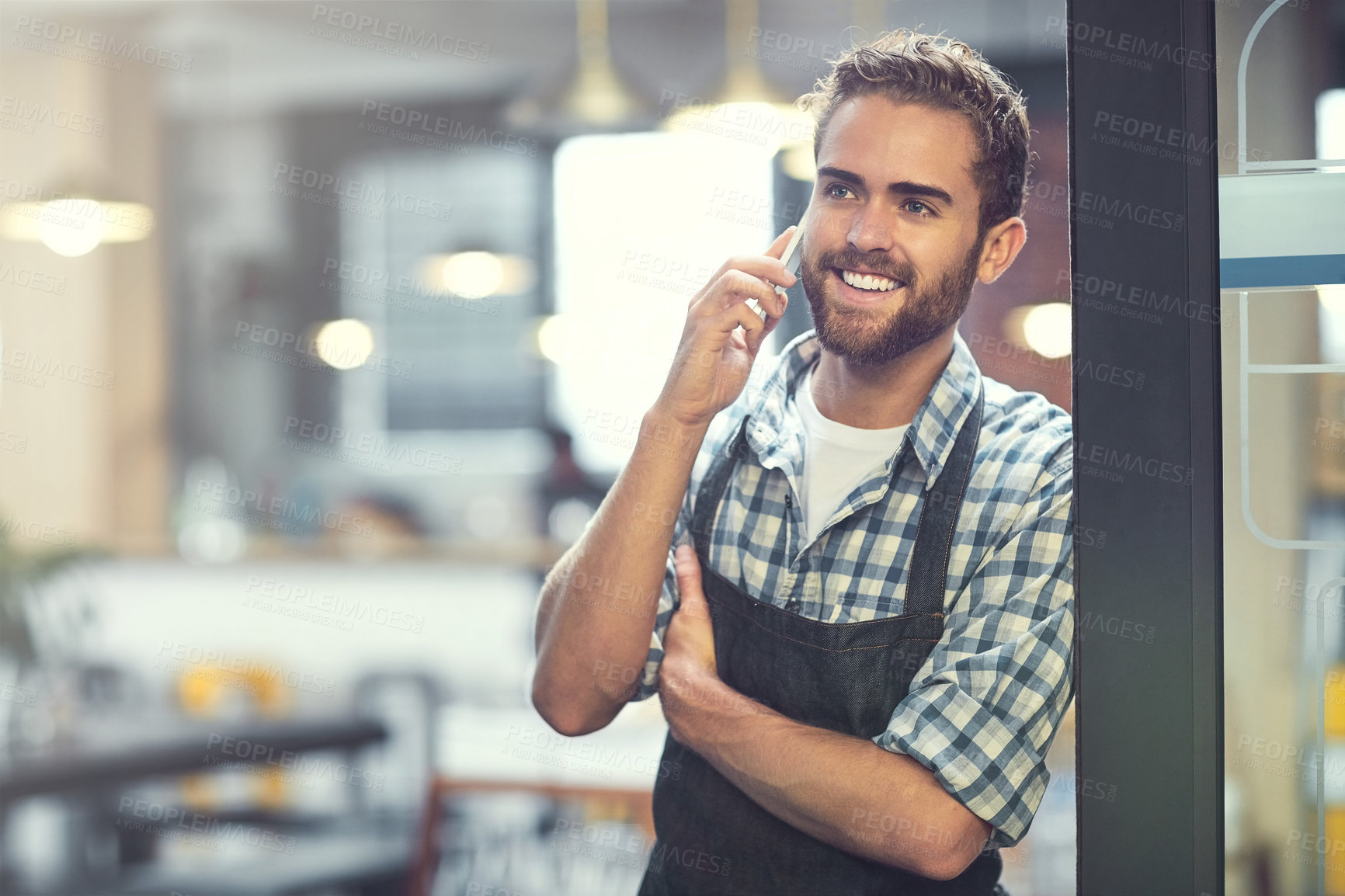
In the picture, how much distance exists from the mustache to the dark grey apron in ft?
0.49

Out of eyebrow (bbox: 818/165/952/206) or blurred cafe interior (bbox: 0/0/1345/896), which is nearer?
eyebrow (bbox: 818/165/952/206)

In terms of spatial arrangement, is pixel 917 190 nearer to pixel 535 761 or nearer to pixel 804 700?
pixel 804 700

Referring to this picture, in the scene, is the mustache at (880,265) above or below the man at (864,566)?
above

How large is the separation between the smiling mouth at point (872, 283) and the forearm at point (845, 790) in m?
0.37

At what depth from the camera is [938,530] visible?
1007mm

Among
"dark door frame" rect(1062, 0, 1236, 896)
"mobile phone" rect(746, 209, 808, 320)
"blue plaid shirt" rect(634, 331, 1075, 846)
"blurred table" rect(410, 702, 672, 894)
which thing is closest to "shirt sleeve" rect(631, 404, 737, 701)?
"blue plaid shirt" rect(634, 331, 1075, 846)

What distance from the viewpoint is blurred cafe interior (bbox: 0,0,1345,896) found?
7.98 feet

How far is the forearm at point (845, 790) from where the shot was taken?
0.91 meters

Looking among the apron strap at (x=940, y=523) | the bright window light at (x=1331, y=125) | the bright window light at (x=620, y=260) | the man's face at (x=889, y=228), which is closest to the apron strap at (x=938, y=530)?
the apron strap at (x=940, y=523)

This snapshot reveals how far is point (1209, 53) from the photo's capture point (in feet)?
2.73

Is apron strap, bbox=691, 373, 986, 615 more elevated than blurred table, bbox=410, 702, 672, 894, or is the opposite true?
apron strap, bbox=691, 373, 986, 615

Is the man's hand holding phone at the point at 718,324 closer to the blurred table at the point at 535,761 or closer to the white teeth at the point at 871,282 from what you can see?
the white teeth at the point at 871,282

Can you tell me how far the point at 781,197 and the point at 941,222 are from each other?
6.48 ft

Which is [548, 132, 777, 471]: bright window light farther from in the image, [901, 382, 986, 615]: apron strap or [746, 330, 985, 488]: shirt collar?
[901, 382, 986, 615]: apron strap
